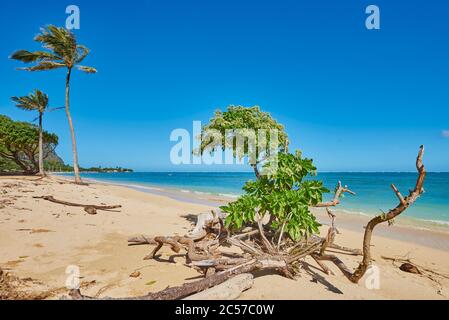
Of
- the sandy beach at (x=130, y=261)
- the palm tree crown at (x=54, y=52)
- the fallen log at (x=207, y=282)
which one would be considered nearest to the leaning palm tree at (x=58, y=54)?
the palm tree crown at (x=54, y=52)

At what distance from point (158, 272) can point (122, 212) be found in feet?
24.0

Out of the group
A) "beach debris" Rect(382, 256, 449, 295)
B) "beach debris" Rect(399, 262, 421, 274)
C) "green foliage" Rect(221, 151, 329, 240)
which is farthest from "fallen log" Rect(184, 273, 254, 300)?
"beach debris" Rect(399, 262, 421, 274)

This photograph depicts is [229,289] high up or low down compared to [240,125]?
down

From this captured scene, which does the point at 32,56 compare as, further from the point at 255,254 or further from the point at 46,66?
the point at 255,254

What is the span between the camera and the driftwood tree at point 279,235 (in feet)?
14.8

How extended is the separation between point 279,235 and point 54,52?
24.4 metres

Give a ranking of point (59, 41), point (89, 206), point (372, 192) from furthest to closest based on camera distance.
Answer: point (372, 192) < point (59, 41) < point (89, 206)

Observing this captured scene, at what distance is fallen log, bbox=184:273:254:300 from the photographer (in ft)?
11.1

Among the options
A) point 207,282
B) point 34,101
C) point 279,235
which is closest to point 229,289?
point 207,282

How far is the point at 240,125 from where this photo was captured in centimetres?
891

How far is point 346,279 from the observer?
5039mm
